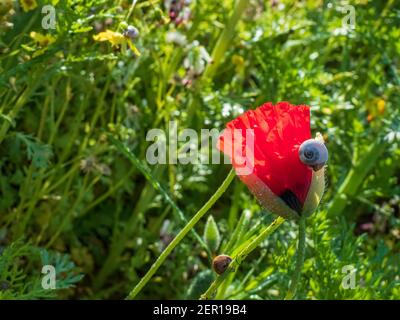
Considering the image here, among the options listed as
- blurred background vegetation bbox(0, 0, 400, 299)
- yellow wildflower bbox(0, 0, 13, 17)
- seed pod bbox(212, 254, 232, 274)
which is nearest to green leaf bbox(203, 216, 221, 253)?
blurred background vegetation bbox(0, 0, 400, 299)

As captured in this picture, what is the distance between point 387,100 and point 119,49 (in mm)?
976

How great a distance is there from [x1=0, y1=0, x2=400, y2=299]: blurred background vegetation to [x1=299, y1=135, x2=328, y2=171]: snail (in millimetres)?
443

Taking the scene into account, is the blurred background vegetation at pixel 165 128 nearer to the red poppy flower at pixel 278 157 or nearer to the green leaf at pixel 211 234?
the green leaf at pixel 211 234

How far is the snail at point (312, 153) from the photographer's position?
3.60 ft

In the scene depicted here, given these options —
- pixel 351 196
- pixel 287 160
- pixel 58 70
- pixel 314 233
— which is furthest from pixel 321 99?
pixel 287 160

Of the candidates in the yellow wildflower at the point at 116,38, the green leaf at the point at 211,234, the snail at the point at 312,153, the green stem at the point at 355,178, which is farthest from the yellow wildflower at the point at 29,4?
the green stem at the point at 355,178

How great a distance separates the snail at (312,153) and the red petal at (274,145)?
0.03 metres

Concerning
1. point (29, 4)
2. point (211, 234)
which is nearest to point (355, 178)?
point (211, 234)

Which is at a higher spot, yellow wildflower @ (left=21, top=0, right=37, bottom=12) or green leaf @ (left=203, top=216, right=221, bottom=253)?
yellow wildflower @ (left=21, top=0, right=37, bottom=12)

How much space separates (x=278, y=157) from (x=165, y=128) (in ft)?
2.85

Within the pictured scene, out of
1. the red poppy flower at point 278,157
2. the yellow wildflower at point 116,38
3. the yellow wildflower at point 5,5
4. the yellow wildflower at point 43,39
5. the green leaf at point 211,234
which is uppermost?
the yellow wildflower at point 5,5

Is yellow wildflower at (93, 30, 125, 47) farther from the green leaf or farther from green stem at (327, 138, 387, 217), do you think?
green stem at (327, 138, 387, 217)

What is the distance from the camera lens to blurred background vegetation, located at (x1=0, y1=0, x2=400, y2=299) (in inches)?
64.0
